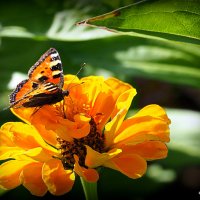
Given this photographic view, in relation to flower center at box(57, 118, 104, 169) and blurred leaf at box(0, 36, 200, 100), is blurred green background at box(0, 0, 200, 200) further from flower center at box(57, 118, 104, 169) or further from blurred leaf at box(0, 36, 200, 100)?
flower center at box(57, 118, 104, 169)

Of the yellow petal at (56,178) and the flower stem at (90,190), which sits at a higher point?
the yellow petal at (56,178)

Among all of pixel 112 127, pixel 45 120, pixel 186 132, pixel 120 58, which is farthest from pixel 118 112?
pixel 186 132

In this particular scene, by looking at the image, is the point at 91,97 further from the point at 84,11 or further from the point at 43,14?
the point at 43,14

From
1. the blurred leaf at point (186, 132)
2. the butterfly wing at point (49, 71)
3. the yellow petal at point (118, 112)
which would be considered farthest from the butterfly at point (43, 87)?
the blurred leaf at point (186, 132)

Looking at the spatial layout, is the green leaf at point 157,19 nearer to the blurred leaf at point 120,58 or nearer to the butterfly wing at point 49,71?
the butterfly wing at point 49,71

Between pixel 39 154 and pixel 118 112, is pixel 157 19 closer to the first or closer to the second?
pixel 118 112

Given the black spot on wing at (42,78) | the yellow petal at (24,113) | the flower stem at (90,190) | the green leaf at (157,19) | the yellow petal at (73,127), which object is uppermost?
the green leaf at (157,19)

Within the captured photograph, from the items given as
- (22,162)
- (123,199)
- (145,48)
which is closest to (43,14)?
(145,48)
